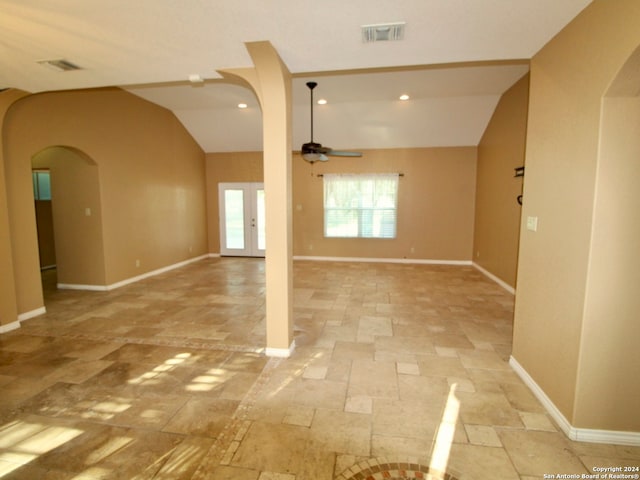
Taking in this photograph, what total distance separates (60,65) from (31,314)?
10.4ft

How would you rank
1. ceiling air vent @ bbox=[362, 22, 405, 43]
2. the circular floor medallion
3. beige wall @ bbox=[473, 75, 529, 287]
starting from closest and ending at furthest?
1. the circular floor medallion
2. ceiling air vent @ bbox=[362, 22, 405, 43]
3. beige wall @ bbox=[473, 75, 529, 287]

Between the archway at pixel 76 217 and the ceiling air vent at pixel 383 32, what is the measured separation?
483 centimetres

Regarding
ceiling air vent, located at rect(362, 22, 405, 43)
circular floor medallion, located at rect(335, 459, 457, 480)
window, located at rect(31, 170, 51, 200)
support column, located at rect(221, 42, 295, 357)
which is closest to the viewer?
circular floor medallion, located at rect(335, 459, 457, 480)

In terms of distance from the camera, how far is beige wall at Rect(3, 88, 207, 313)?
400 centimetres

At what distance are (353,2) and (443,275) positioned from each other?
561 centimetres

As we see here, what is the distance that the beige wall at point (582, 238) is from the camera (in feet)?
6.11

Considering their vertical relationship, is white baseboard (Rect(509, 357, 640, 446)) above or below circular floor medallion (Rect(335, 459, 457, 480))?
above

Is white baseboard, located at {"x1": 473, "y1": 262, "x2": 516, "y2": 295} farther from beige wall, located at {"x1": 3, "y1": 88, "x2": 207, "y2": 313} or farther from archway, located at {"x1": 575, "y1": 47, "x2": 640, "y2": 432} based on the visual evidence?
beige wall, located at {"x1": 3, "y1": 88, "x2": 207, "y2": 313}

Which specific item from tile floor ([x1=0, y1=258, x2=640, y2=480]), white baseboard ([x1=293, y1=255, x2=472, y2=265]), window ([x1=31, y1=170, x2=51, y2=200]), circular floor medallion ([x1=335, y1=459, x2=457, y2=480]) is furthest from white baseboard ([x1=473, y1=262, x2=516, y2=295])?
window ([x1=31, y1=170, x2=51, y2=200])

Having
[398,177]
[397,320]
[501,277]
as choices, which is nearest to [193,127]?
[398,177]

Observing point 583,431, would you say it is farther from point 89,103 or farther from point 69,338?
point 89,103

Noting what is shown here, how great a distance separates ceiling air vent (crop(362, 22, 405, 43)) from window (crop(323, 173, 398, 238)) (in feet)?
17.9

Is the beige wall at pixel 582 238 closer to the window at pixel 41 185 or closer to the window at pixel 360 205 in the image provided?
the window at pixel 360 205

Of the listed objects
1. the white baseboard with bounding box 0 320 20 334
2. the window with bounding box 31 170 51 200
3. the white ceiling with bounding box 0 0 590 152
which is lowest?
the white baseboard with bounding box 0 320 20 334
